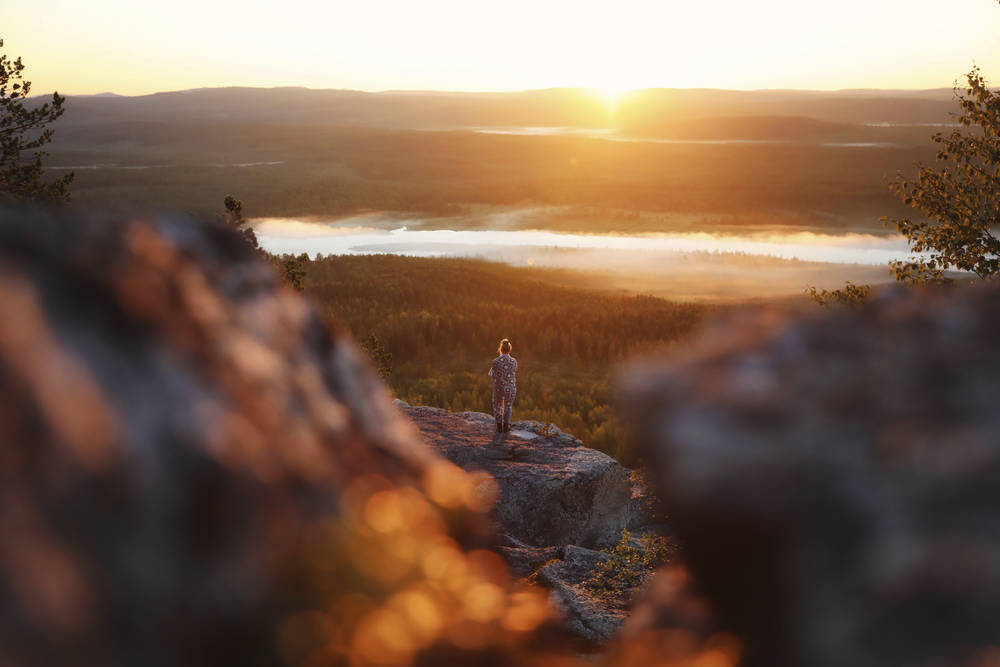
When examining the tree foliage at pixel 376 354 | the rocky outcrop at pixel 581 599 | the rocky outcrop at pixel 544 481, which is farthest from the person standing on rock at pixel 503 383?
the tree foliage at pixel 376 354

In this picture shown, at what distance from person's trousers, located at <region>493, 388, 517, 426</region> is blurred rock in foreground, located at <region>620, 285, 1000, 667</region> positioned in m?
13.1

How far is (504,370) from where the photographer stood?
14445 millimetres

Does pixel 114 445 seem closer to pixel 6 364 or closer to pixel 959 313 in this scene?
pixel 6 364

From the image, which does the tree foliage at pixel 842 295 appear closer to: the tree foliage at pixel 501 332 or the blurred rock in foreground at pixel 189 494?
the tree foliage at pixel 501 332

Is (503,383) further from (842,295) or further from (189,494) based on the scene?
(189,494)

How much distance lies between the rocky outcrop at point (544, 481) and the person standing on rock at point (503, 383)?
0.38 meters

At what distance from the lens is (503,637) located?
1.79 m

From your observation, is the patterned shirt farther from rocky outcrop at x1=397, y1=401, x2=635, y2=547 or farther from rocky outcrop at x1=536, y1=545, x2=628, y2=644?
rocky outcrop at x1=536, y1=545, x2=628, y2=644

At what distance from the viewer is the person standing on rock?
14445mm

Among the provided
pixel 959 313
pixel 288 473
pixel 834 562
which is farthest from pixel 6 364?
pixel 959 313

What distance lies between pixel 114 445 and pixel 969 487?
1.70 metres

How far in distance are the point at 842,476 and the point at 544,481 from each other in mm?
12326

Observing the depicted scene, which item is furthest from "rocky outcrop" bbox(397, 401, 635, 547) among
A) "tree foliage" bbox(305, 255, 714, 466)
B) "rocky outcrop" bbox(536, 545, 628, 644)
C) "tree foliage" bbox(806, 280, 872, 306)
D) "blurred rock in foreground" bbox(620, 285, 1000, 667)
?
"blurred rock in foreground" bbox(620, 285, 1000, 667)

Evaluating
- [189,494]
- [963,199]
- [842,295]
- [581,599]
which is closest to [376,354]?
[842,295]
